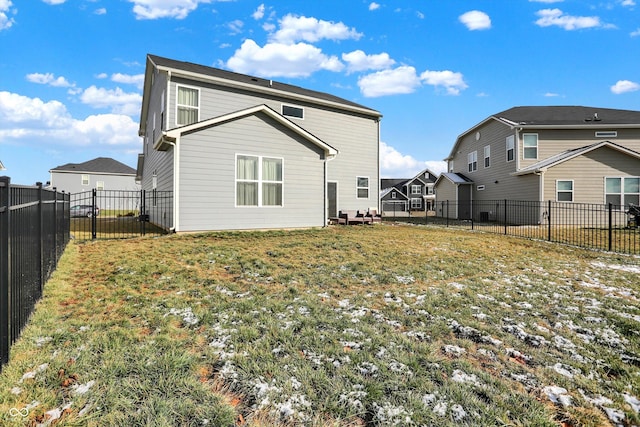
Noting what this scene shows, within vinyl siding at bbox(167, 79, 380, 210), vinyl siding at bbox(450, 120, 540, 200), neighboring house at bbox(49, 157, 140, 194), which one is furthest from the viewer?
neighboring house at bbox(49, 157, 140, 194)

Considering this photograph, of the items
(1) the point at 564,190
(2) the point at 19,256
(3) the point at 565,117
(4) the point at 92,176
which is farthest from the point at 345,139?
(4) the point at 92,176

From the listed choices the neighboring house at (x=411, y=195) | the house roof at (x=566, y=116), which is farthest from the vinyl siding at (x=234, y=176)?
the neighboring house at (x=411, y=195)

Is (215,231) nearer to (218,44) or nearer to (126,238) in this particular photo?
(126,238)

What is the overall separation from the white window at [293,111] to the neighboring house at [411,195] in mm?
38275

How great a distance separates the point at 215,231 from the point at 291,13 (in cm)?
845

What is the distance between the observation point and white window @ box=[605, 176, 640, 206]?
16.8 meters

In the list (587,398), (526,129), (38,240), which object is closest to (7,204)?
(38,240)

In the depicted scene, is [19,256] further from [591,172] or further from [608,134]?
[608,134]

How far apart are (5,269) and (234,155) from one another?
8319mm

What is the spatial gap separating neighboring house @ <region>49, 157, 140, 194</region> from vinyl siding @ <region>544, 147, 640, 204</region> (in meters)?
40.0

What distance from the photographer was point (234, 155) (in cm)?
1055

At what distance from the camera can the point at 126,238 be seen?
9.38 meters

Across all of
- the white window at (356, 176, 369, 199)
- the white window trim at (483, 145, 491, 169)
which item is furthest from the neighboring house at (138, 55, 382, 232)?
the white window trim at (483, 145, 491, 169)

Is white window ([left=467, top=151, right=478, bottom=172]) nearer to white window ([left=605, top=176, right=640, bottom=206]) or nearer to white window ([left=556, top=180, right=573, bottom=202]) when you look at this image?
white window ([left=556, top=180, right=573, bottom=202])
